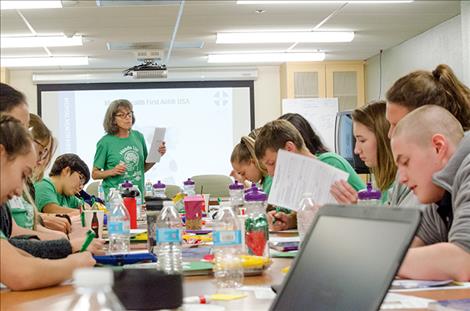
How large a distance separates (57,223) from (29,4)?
320cm

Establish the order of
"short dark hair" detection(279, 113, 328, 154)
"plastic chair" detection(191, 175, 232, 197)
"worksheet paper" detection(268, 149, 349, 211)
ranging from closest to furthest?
"worksheet paper" detection(268, 149, 349, 211), "short dark hair" detection(279, 113, 328, 154), "plastic chair" detection(191, 175, 232, 197)

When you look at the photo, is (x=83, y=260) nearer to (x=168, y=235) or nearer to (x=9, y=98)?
(x=168, y=235)

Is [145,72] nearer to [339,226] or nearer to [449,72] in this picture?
[449,72]

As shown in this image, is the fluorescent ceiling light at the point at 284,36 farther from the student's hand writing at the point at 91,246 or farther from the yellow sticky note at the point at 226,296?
the yellow sticky note at the point at 226,296

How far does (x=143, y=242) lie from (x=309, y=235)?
1893 mm

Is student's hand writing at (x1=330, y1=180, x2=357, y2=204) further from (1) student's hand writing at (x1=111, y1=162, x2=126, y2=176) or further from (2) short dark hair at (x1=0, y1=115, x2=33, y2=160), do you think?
(1) student's hand writing at (x1=111, y1=162, x2=126, y2=176)

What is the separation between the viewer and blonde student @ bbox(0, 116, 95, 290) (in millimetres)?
1739

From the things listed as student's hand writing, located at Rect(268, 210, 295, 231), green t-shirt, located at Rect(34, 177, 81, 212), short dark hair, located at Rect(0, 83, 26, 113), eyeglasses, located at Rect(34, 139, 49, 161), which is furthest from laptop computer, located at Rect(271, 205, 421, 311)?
green t-shirt, located at Rect(34, 177, 81, 212)

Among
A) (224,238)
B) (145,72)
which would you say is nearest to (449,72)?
(224,238)

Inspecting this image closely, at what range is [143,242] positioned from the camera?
115 inches

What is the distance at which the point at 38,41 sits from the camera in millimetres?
7594

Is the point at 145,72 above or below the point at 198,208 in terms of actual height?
above

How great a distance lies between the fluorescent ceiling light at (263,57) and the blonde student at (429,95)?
22.2 ft

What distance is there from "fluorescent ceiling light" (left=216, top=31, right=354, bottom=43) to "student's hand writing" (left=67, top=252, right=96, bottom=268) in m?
5.79
